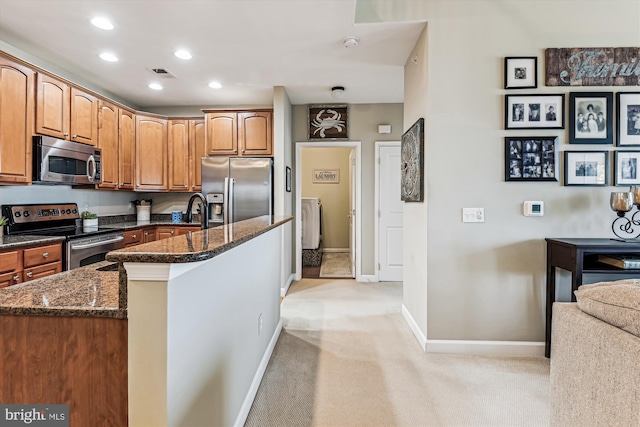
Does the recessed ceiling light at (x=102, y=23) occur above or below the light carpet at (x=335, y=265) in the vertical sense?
above

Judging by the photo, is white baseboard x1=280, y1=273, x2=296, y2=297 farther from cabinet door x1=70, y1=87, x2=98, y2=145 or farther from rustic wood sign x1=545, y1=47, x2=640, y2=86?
rustic wood sign x1=545, y1=47, x2=640, y2=86

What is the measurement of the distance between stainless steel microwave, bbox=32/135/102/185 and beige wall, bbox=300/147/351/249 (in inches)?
175

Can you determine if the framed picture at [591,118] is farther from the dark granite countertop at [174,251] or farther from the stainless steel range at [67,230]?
the stainless steel range at [67,230]

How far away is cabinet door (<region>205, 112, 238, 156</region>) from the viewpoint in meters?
4.42

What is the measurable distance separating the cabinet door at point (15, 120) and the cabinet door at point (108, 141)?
0.92 metres

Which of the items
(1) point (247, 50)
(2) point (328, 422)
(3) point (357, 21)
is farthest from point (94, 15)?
(2) point (328, 422)

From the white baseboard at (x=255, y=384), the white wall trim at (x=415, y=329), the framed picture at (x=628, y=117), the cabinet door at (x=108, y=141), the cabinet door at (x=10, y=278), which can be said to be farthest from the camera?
the cabinet door at (x=108, y=141)

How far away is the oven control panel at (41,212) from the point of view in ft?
9.82

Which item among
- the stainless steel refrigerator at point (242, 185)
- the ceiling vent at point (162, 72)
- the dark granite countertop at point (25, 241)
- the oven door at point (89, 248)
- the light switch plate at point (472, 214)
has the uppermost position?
the ceiling vent at point (162, 72)

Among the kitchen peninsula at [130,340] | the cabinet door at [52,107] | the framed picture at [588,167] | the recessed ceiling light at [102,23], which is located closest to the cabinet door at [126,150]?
the cabinet door at [52,107]

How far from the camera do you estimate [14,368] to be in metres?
1.03

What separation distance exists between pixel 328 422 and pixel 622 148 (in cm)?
283

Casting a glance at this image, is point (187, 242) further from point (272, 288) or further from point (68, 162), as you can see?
point (68, 162)

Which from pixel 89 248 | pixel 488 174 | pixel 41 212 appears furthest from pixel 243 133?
pixel 488 174
